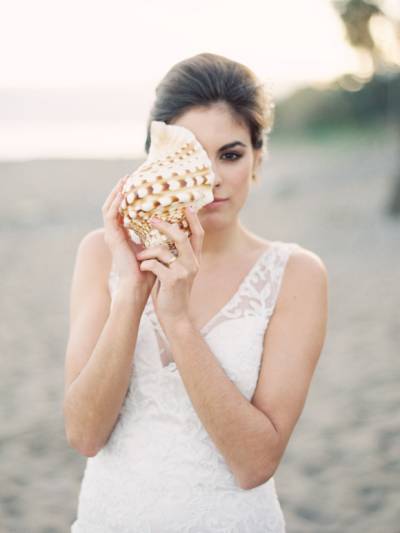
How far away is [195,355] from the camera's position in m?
2.10

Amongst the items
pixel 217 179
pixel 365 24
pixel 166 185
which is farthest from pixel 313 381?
pixel 365 24

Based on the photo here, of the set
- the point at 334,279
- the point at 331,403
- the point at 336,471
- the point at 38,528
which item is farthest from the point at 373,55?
the point at 38,528

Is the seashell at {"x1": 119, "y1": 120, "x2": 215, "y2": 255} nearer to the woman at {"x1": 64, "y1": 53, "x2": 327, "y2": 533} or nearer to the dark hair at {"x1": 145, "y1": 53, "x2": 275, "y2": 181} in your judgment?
the woman at {"x1": 64, "y1": 53, "x2": 327, "y2": 533}

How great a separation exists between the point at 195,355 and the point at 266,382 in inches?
12.0

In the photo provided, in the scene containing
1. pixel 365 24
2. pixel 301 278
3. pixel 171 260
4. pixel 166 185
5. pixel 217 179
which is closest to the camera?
pixel 166 185

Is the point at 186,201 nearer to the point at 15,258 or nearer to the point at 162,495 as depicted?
the point at 162,495

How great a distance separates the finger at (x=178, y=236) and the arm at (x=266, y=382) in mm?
210

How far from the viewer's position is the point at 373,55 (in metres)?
13.8

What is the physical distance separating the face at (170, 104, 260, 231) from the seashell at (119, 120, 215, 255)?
233 millimetres

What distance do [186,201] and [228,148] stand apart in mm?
491

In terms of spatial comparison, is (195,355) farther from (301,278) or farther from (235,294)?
(301,278)

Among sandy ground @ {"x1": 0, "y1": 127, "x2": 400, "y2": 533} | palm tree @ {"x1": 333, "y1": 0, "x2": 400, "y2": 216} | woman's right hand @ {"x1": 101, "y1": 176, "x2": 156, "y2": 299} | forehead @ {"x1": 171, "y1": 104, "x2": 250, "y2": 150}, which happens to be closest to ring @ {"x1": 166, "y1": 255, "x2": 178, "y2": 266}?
woman's right hand @ {"x1": 101, "y1": 176, "x2": 156, "y2": 299}

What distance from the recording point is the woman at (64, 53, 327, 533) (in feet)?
6.95

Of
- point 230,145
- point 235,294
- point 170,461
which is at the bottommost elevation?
point 170,461
